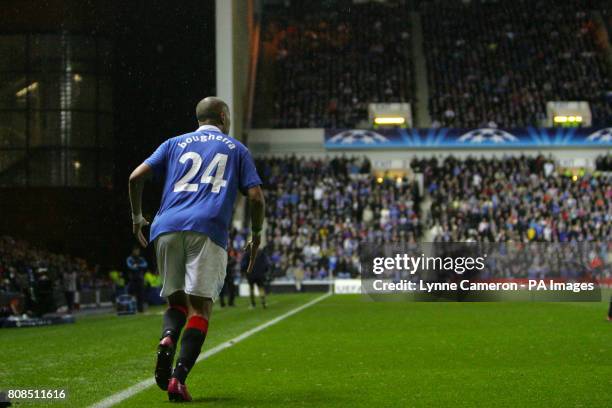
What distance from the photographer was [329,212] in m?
45.8

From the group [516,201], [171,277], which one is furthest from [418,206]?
[171,277]

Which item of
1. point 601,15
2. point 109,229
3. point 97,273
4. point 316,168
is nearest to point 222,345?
point 97,273

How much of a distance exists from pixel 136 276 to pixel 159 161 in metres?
18.9

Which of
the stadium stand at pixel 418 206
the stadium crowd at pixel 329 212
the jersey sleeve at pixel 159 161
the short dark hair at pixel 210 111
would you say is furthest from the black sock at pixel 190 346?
the stadium stand at pixel 418 206

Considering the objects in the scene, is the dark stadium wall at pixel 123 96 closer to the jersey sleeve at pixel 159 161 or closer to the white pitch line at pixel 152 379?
the white pitch line at pixel 152 379

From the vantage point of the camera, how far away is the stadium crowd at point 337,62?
53875 mm

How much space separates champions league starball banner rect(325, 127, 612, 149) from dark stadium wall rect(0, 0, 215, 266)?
49.3 ft

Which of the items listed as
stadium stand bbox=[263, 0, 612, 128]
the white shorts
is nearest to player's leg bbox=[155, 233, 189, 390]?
the white shorts

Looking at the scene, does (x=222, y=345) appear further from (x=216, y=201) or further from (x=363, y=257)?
(x=363, y=257)

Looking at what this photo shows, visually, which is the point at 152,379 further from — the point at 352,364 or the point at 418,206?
the point at 418,206

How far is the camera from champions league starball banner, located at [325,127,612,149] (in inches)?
1991

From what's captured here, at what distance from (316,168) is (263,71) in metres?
9.58

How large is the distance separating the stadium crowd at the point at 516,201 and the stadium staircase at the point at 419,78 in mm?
4693

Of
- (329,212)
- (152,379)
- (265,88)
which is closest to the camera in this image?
(152,379)
